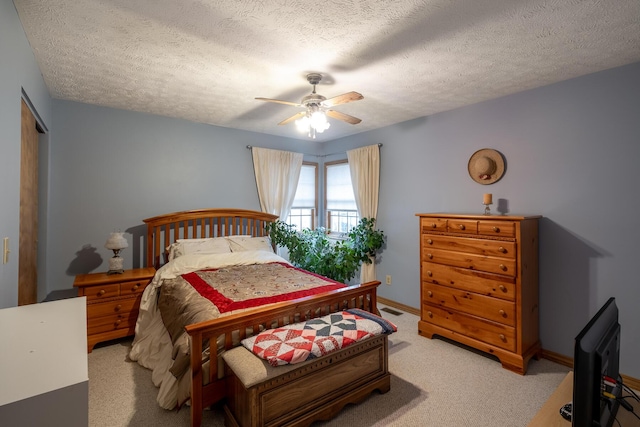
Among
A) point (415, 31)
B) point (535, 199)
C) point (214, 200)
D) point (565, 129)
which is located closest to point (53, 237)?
point (214, 200)

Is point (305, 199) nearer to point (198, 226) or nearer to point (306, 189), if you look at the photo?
point (306, 189)

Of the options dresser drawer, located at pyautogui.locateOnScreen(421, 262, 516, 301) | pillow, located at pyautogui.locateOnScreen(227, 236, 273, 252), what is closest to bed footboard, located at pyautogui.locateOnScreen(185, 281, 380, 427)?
dresser drawer, located at pyautogui.locateOnScreen(421, 262, 516, 301)

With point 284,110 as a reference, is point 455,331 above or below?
below

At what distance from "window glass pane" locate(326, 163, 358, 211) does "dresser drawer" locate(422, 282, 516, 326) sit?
6.12ft

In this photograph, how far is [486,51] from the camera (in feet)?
7.11

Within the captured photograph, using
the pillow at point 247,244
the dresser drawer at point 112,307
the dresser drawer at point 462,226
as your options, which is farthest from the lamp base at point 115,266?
the dresser drawer at point 462,226

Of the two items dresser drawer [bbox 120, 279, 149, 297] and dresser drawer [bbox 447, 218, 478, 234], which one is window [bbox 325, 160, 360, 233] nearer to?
dresser drawer [bbox 447, 218, 478, 234]

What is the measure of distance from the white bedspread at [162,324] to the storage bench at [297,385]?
1.89ft

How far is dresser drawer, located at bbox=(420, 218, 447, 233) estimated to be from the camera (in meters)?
3.08

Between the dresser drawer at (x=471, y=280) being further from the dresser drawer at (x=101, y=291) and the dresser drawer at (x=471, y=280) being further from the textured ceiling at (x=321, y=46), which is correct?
the dresser drawer at (x=101, y=291)

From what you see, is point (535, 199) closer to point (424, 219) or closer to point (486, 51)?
point (424, 219)

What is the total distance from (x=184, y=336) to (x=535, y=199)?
10.6 ft

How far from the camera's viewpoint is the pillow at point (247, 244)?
3.79 meters

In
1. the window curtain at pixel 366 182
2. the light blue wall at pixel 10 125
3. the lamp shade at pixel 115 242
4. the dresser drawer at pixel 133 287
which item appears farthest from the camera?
the window curtain at pixel 366 182
